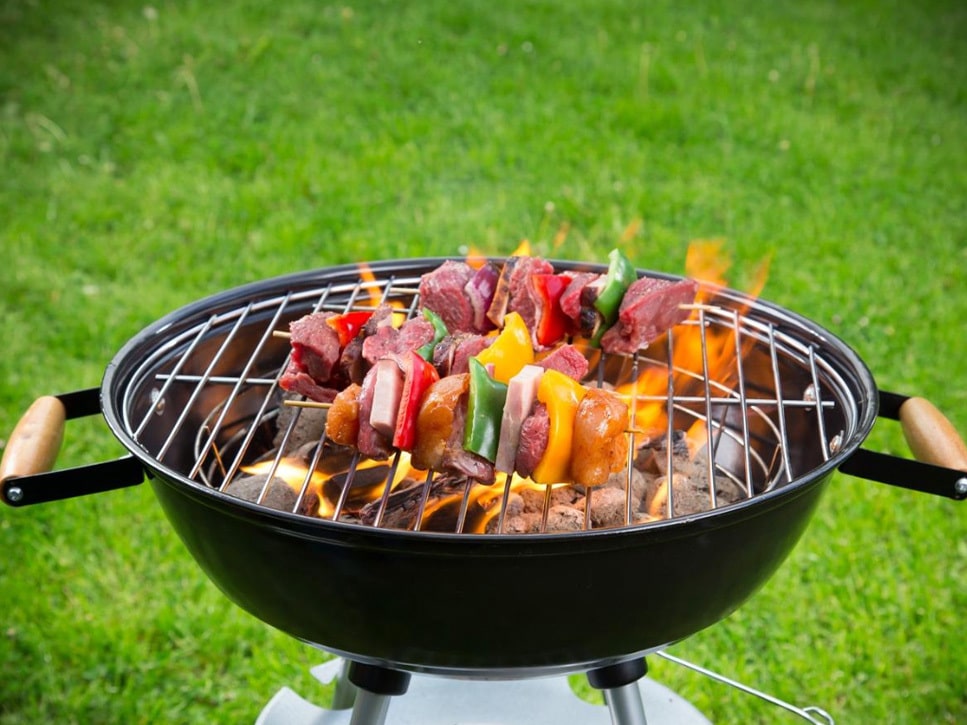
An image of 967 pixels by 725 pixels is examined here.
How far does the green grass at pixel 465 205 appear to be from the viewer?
10.6 feet

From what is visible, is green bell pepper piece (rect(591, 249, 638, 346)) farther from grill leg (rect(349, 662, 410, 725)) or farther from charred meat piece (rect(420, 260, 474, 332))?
grill leg (rect(349, 662, 410, 725))

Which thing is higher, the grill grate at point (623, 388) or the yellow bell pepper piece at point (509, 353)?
the yellow bell pepper piece at point (509, 353)

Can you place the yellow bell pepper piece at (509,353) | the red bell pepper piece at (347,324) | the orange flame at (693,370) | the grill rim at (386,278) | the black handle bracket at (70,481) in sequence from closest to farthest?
the grill rim at (386,278) < the black handle bracket at (70,481) < the yellow bell pepper piece at (509,353) < the red bell pepper piece at (347,324) < the orange flame at (693,370)

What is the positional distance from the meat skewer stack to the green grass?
56.2 inches

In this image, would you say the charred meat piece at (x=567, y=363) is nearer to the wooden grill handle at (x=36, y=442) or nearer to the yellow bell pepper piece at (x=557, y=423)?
the yellow bell pepper piece at (x=557, y=423)

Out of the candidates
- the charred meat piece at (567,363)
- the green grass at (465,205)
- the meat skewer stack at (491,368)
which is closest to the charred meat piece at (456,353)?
the meat skewer stack at (491,368)

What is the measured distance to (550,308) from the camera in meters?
2.28

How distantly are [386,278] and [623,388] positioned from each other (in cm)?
66

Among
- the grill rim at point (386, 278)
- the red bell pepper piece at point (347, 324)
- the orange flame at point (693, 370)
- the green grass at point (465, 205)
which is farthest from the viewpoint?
the green grass at point (465, 205)

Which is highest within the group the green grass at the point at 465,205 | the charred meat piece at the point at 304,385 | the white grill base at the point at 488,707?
the charred meat piece at the point at 304,385

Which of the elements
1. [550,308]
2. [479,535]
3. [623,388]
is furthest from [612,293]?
[479,535]

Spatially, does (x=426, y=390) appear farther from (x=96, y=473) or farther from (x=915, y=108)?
(x=915, y=108)

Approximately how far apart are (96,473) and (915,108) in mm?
6362

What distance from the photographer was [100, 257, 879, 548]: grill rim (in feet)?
4.88
